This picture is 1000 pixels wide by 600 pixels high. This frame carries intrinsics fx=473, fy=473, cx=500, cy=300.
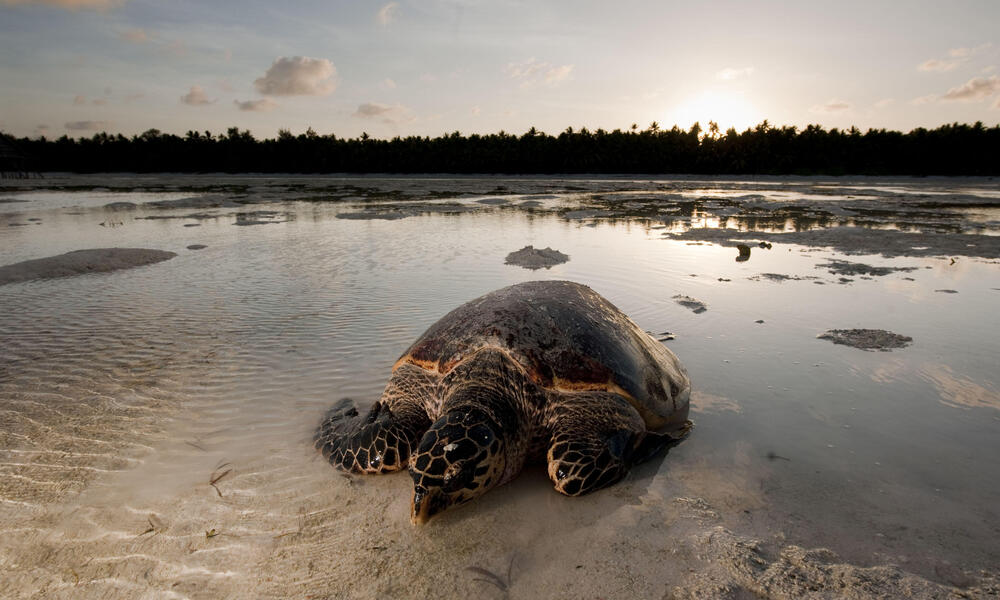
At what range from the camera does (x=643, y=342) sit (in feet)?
14.5

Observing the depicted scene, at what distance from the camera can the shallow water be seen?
8.45 feet

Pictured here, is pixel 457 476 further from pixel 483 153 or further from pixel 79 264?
pixel 483 153

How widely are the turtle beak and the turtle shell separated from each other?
109 cm

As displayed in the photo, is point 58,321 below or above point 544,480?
above

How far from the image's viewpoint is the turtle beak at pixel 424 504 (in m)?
2.77

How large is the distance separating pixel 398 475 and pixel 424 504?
2.34 ft

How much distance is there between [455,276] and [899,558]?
7.40m

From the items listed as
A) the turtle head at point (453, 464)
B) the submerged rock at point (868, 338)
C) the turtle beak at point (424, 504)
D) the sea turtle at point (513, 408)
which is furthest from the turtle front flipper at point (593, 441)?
the submerged rock at point (868, 338)

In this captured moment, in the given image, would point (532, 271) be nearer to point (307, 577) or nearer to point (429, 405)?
point (429, 405)

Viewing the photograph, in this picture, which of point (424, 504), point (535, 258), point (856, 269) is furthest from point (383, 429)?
point (856, 269)

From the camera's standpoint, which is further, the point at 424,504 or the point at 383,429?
the point at 383,429

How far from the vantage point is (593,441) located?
3.34 meters

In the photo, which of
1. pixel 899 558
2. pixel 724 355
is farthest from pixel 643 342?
pixel 899 558

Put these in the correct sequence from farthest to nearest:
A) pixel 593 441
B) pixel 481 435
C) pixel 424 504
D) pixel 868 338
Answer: pixel 868 338
pixel 593 441
pixel 481 435
pixel 424 504
